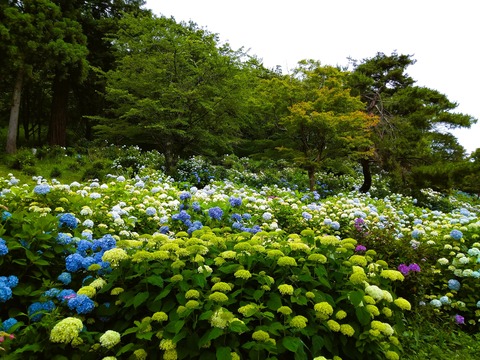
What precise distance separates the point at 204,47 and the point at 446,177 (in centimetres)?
846

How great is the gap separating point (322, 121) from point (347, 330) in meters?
8.95

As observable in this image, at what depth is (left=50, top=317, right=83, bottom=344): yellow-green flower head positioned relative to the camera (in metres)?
1.75

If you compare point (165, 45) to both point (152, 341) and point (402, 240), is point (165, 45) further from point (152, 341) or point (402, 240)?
point (152, 341)

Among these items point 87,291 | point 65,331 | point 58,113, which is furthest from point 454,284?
point 58,113

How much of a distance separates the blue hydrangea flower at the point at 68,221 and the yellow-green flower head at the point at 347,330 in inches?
86.1

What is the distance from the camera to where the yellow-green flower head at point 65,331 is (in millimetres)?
1745

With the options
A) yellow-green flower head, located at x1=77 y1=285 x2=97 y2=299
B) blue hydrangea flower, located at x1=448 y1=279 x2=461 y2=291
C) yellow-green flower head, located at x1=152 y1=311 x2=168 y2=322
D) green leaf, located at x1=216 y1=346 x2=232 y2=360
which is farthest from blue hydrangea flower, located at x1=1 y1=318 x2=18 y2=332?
blue hydrangea flower, located at x1=448 y1=279 x2=461 y2=291

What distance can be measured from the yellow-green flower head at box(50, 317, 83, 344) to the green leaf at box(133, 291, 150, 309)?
1.02 ft

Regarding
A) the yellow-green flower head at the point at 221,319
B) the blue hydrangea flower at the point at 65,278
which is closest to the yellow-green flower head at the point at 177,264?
the yellow-green flower head at the point at 221,319

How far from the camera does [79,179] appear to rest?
10711mm

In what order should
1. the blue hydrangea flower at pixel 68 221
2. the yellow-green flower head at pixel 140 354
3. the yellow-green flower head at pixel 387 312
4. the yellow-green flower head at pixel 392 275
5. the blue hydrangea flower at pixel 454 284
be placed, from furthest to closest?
1. the blue hydrangea flower at pixel 454 284
2. the blue hydrangea flower at pixel 68 221
3. the yellow-green flower head at pixel 392 275
4. the yellow-green flower head at pixel 387 312
5. the yellow-green flower head at pixel 140 354

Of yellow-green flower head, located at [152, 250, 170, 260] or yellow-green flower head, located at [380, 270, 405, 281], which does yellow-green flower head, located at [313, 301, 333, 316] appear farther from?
yellow-green flower head, located at [152, 250, 170, 260]

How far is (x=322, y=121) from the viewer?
10.4 metres

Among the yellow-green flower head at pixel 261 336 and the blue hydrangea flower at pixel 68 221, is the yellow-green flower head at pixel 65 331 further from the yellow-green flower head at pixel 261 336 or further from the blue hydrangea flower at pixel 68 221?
the blue hydrangea flower at pixel 68 221
